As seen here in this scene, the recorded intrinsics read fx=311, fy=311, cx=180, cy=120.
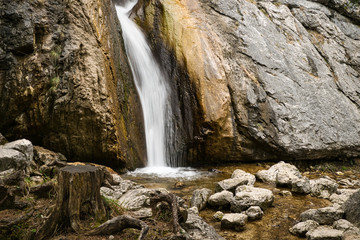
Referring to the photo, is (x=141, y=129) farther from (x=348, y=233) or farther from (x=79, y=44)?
(x=348, y=233)

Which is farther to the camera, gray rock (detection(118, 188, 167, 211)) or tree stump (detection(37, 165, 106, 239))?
gray rock (detection(118, 188, 167, 211))

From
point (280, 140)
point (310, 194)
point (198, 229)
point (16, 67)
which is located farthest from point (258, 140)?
point (16, 67)

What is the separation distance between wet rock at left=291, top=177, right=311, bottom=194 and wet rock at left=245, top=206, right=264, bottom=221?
1967 millimetres

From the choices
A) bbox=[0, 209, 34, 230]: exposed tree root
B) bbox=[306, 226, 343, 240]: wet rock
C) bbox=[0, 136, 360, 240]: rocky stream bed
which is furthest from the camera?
bbox=[306, 226, 343, 240]: wet rock

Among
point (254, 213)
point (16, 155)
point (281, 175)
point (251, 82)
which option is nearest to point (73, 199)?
point (16, 155)

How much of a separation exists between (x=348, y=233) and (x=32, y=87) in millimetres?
7068

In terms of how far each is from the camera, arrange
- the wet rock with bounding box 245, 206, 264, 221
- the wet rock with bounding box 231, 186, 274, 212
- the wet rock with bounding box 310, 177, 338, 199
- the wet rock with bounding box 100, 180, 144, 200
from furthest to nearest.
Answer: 1. the wet rock with bounding box 310, 177, 338, 199
2. the wet rock with bounding box 231, 186, 274, 212
3. the wet rock with bounding box 245, 206, 264, 221
4. the wet rock with bounding box 100, 180, 144, 200

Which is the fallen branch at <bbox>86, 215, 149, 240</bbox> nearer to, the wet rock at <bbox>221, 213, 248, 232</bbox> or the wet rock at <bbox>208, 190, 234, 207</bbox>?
the wet rock at <bbox>221, 213, 248, 232</bbox>

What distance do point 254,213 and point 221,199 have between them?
2.44ft

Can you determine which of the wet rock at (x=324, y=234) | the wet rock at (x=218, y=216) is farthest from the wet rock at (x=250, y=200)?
the wet rock at (x=324, y=234)

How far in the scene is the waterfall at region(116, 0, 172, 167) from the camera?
966cm

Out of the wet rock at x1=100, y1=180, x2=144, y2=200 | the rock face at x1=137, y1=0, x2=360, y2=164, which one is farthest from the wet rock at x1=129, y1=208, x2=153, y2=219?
the rock face at x1=137, y1=0, x2=360, y2=164

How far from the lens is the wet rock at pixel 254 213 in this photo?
555 centimetres

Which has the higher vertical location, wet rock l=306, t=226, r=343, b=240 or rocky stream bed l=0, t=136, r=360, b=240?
rocky stream bed l=0, t=136, r=360, b=240
